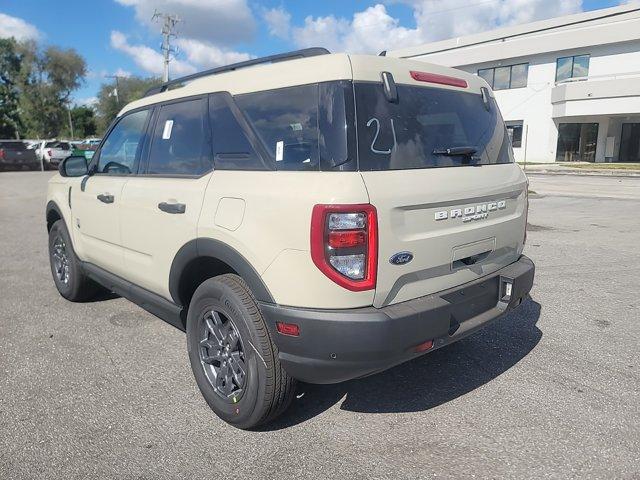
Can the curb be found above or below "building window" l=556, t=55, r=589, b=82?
below

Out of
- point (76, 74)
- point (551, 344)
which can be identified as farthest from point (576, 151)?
point (76, 74)

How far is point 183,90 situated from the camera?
11.1ft

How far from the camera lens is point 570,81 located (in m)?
31.2

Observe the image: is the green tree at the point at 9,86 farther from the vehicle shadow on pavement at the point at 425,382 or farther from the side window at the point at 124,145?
the vehicle shadow on pavement at the point at 425,382

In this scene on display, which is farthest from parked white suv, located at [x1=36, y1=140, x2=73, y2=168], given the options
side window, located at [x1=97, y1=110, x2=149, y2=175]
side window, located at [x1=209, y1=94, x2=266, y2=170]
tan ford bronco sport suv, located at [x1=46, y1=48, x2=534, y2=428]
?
Result: side window, located at [x1=209, y1=94, x2=266, y2=170]

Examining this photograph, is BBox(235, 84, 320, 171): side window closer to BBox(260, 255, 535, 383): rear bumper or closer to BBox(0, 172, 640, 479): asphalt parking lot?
BBox(260, 255, 535, 383): rear bumper

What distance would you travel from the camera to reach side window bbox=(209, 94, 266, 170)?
107 inches

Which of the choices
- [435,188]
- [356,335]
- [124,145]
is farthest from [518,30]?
[356,335]

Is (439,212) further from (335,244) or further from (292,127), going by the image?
(292,127)

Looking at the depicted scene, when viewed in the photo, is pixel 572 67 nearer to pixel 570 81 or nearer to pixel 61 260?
pixel 570 81

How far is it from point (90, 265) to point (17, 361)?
1.00 meters

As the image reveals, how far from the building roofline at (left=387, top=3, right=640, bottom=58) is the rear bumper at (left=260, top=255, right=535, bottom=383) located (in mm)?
37166

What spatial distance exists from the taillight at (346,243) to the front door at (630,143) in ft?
122

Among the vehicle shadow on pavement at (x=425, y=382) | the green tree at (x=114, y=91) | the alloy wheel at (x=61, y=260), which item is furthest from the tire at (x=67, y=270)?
the green tree at (x=114, y=91)
